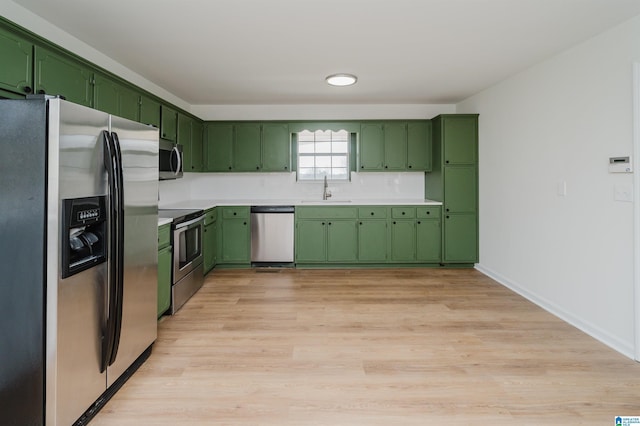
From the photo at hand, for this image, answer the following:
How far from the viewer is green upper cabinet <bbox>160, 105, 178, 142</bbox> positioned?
12.6 ft

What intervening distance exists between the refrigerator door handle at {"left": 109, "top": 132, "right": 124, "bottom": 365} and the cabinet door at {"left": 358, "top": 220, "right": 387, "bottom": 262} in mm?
3496

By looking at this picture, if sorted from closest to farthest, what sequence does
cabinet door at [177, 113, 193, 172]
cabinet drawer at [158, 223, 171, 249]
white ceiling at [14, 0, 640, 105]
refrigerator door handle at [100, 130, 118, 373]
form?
refrigerator door handle at [100, 130, 118, 373] < white ceiling at [14, 0, 640, 105] < cabinet drawer at [158, 223, 171, 249] < cabinet door at [177, 113, 193, 172]

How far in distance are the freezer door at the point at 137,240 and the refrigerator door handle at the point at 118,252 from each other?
0.34ft

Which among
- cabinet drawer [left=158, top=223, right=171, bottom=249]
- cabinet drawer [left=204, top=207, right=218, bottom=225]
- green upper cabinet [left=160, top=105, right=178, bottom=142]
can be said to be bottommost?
cabinet drawer [left=158, top=223, right=171, bottom=249]

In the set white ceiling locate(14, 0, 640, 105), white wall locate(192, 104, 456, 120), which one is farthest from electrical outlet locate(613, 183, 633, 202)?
white wall locate(192, 104, 456, 120)

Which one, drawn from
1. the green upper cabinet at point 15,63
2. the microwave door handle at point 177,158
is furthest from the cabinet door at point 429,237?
the green upper cabinet at point 15,63

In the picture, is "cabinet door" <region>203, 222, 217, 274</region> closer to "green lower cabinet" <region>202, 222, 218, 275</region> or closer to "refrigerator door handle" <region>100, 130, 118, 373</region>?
"green lower cabinet" <region>202, 222, 218, 275</region>

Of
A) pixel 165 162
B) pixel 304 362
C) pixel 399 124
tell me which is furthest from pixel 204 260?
pixel 399 124

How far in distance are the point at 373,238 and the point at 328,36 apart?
9.48ft

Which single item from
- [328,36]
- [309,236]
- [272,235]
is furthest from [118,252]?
[309,236]

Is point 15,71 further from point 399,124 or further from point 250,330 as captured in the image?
point 399,124

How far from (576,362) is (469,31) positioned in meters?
2.56

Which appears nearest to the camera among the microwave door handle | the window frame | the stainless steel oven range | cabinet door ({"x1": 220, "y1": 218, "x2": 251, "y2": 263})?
the stainless steel oven range

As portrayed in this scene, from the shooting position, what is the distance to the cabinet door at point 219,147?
17.3 ft
